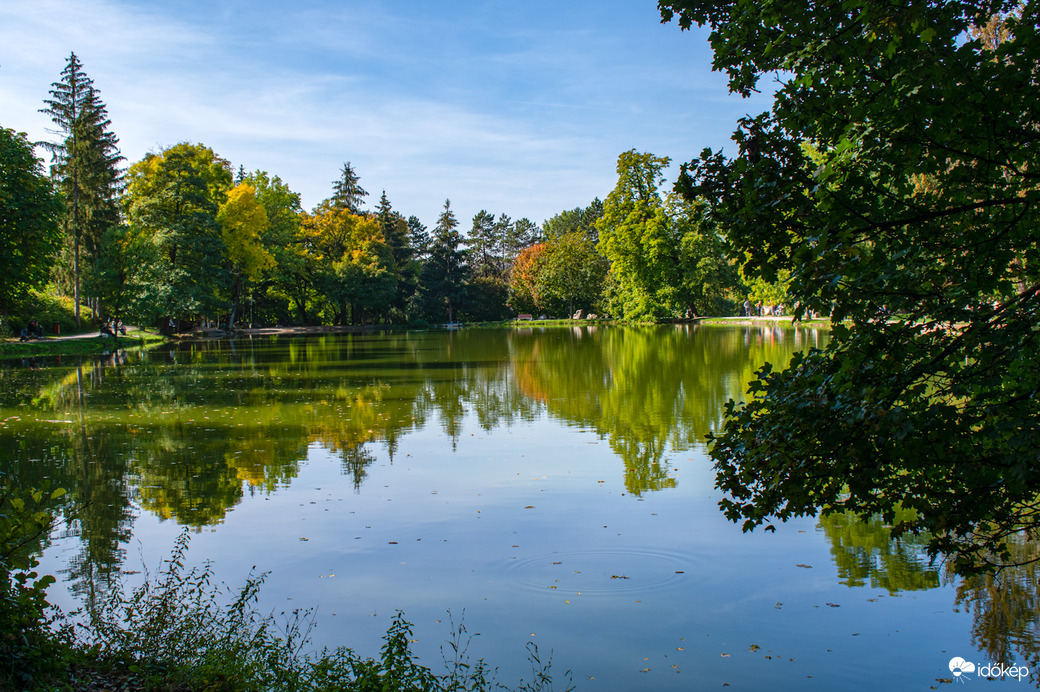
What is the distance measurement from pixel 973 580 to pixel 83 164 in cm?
5451

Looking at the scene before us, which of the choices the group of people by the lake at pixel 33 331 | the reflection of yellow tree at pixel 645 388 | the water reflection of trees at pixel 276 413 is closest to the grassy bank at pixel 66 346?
the group of people by the lake at pixel 33 331

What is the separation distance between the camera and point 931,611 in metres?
5.66

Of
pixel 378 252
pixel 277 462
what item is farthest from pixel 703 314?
pixel 277 462

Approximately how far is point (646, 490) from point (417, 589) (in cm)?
384

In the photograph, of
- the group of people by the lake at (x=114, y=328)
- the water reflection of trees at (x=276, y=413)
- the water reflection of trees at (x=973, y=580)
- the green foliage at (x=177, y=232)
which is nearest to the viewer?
the water reflection of trees at (x=973, y=580)

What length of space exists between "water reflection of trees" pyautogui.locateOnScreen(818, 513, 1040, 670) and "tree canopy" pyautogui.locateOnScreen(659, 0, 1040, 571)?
1089mm

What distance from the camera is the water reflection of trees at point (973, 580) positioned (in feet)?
16.7

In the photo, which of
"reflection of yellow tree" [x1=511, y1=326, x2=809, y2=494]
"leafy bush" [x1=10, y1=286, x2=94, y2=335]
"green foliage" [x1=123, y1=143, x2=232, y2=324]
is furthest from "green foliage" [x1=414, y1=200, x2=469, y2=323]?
"reflection of yellow tree" [x1=511, y1=326, x2=809, y2=494]

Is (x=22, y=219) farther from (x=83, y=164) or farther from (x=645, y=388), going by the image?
(x=83, y=164)

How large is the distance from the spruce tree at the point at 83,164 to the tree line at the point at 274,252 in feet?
0.38

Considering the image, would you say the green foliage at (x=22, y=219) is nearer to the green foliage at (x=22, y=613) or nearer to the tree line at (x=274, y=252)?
the tree line at (x=274, y=252)

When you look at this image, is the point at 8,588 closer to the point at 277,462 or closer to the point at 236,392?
the point at 277,462

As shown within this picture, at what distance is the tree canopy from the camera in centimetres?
345

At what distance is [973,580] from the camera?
19.8 ft
